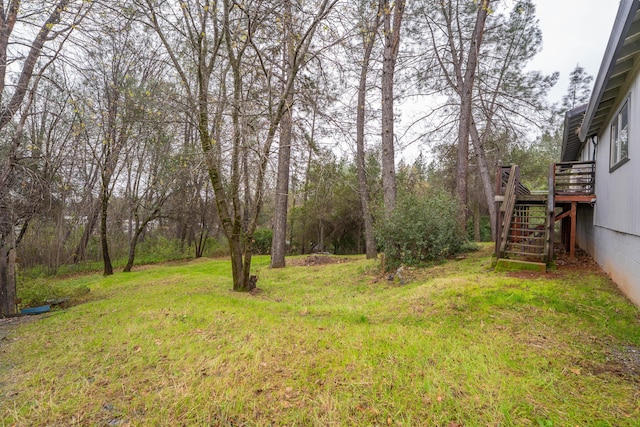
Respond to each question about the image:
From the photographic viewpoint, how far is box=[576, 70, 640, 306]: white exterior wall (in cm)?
389

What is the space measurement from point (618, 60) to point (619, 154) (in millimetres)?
1800

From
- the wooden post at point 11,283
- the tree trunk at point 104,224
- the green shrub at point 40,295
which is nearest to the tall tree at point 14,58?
the wooden post at point 11,283

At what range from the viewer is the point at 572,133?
9305 mm

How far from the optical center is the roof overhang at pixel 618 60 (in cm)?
307

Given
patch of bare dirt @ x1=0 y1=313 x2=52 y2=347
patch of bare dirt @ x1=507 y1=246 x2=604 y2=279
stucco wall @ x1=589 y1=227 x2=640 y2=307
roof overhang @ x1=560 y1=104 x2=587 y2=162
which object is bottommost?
patch of bare dirt @ x1=0 y1=313 x2=52 y2=347

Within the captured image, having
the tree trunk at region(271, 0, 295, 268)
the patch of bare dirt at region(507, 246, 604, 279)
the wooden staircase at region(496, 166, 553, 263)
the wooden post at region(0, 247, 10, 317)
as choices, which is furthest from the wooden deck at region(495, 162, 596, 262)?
the wooden post at region(0, 247, 10, 317)

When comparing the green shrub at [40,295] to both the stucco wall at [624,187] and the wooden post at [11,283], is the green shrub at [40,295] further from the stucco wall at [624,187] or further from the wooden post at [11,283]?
the stucco wall at [624,187]

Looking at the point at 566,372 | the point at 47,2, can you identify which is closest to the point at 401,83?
the point at 47,2

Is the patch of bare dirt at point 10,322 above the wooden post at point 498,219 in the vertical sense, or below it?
below

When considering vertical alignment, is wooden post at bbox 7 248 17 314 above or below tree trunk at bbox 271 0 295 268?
below

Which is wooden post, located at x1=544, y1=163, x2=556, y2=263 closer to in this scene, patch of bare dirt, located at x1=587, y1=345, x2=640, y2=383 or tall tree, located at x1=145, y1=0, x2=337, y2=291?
patch of bare dirt, located at x1=587, y1=345, x2=640, y2=383

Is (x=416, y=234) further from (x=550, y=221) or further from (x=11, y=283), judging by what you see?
(x=11, y=283)

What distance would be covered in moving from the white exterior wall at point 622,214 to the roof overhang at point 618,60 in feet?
0.58

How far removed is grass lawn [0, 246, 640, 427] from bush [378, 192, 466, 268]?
2.45 metres
